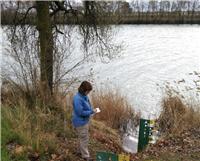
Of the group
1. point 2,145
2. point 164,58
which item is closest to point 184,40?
point 164,58

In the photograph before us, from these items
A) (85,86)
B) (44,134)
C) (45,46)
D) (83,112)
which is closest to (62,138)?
(44,134)

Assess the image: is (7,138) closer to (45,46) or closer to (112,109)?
(45,46)

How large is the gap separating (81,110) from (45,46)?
3.63m

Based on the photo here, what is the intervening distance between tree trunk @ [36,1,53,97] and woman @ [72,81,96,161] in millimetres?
2217

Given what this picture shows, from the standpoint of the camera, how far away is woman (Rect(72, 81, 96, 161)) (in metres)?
6.52

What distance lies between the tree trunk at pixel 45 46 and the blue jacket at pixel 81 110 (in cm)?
224

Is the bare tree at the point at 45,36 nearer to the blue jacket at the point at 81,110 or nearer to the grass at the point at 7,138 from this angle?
the grass at the point at 7,138

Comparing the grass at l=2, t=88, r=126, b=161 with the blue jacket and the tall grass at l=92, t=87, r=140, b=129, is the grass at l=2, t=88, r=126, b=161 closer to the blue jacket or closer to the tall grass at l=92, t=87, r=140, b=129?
the blue jacket

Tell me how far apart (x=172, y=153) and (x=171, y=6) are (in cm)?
5064

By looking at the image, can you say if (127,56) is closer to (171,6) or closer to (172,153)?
(172,153)

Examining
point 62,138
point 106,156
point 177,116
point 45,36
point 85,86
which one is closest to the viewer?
point 106,156

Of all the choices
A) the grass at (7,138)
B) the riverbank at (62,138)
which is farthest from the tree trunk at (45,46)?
the grass at (7,138)

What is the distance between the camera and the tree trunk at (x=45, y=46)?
9.02 m

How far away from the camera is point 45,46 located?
972 centimetres
